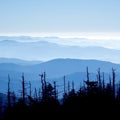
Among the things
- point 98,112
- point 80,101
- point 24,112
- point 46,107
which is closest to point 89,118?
point 98,112

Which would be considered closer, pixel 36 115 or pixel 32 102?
pixel 36 115

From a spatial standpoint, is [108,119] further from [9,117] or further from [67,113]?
[9,117]

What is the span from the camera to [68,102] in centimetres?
3281

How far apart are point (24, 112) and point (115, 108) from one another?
8927mm

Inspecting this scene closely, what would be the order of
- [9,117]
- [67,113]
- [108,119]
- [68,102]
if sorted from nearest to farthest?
[108,119] < [67,113] < [68,102] < [9,117]

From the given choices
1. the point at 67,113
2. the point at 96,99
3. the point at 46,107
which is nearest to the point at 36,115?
the point at 46,107

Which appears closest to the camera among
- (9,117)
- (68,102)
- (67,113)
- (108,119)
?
(108,119)

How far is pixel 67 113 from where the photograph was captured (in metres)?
30.7

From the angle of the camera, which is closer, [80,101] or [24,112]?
[80,101]

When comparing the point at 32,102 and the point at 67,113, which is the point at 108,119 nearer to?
the point at 67,113

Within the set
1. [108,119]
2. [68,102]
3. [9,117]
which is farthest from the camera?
[9,117]

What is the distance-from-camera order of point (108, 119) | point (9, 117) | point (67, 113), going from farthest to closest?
1. point (9, 117)
2. point (67, 113)
3. point (108, 119)

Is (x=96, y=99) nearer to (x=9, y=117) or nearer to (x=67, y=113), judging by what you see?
(x=67, y=113)

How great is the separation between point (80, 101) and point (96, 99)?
54.9 inches
